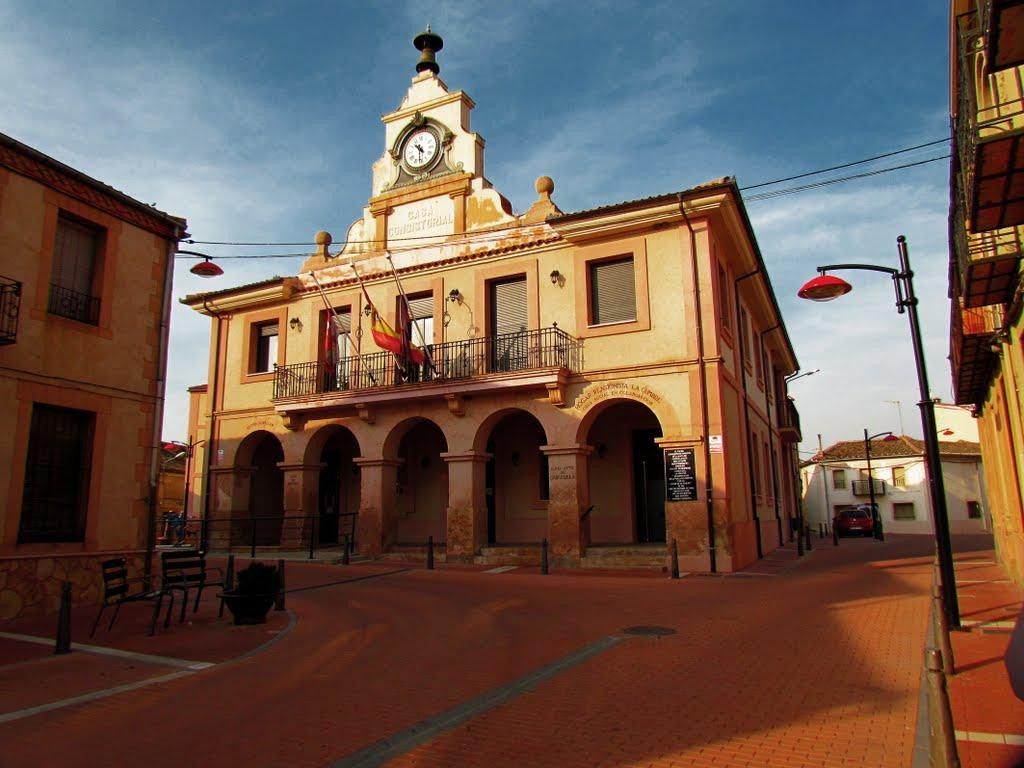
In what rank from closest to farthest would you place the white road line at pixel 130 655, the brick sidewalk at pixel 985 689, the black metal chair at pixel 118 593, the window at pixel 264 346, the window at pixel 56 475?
the brick sidewalk at pixel 985 689 < the white road line at pixel 130 655 < the black metal chair at pixel 118 593 < the window at pixel 56 475 < the window at pixel 264 346

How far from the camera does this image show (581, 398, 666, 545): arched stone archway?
64.9ft

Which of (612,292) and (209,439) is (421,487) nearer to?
(209,439)

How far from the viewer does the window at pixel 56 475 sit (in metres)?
11.0

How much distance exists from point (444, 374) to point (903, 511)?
45.2m

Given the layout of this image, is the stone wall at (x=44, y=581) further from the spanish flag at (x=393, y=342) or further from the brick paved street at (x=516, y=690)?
the spanish flag at (x=393, y=342)

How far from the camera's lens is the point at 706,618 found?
10.3 metres

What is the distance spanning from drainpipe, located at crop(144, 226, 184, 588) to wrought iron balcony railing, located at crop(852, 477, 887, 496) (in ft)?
168

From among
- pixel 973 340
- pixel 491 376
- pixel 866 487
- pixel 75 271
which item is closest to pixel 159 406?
pixel 75 271

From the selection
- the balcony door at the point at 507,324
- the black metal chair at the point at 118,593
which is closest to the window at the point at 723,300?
the balcony door at the point at 507,324

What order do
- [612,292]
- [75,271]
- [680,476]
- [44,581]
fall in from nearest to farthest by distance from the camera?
1. [44,581]
2. [75,271]
3. [680,476]
4. [612,292]

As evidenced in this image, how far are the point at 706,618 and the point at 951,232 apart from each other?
6549mm

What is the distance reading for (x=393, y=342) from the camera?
1938cm

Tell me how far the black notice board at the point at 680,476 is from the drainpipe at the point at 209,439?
46.0 ft

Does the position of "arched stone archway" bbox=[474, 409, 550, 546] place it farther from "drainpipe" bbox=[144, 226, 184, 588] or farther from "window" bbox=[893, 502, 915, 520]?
"window" bbox=[893, 502, 915, 520]
